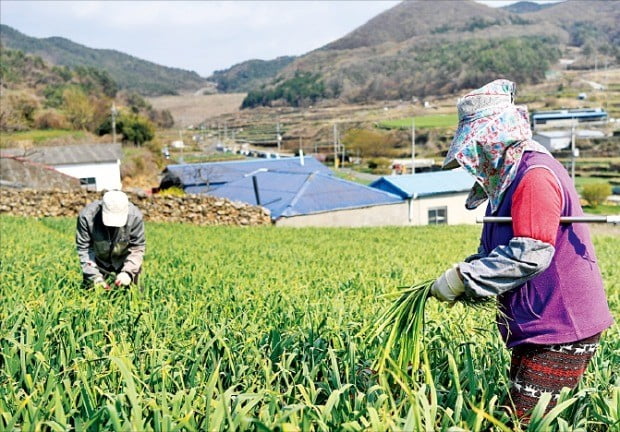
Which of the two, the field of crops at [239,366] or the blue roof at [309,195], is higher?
the field of crops at [239,366]

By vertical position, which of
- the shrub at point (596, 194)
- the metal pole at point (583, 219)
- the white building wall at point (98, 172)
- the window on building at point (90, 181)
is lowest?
the shrub at point (596, 194)

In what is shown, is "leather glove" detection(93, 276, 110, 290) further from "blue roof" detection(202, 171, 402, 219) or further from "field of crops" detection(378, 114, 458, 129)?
"field of crops" detection(378, 114, 458, 129)

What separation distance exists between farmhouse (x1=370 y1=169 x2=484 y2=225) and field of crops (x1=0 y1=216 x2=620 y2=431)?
2323 centimetres

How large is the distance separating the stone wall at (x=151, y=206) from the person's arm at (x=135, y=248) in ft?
60.5

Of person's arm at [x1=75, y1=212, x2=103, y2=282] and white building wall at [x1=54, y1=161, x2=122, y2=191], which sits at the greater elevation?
person's arm at [x1=75, y1=212, x2=103, y2=282]

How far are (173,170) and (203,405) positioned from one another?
3343 centimetres

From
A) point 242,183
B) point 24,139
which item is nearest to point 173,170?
point 242,183

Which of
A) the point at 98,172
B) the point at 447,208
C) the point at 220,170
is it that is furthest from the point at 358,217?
the point at 98,172

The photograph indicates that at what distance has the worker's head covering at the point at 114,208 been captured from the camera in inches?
203

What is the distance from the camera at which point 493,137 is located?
2357 mm

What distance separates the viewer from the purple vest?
2.36m

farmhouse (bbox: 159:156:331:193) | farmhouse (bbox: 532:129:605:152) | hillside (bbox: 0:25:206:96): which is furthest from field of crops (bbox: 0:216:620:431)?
hillside (bbox: 0:25:206:96)

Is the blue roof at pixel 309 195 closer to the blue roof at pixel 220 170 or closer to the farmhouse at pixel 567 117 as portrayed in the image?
the blue roof at pixel 220 170

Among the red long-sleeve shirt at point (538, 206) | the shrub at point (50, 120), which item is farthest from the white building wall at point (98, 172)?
the red long-sleeve shirt at point (538, 206)
